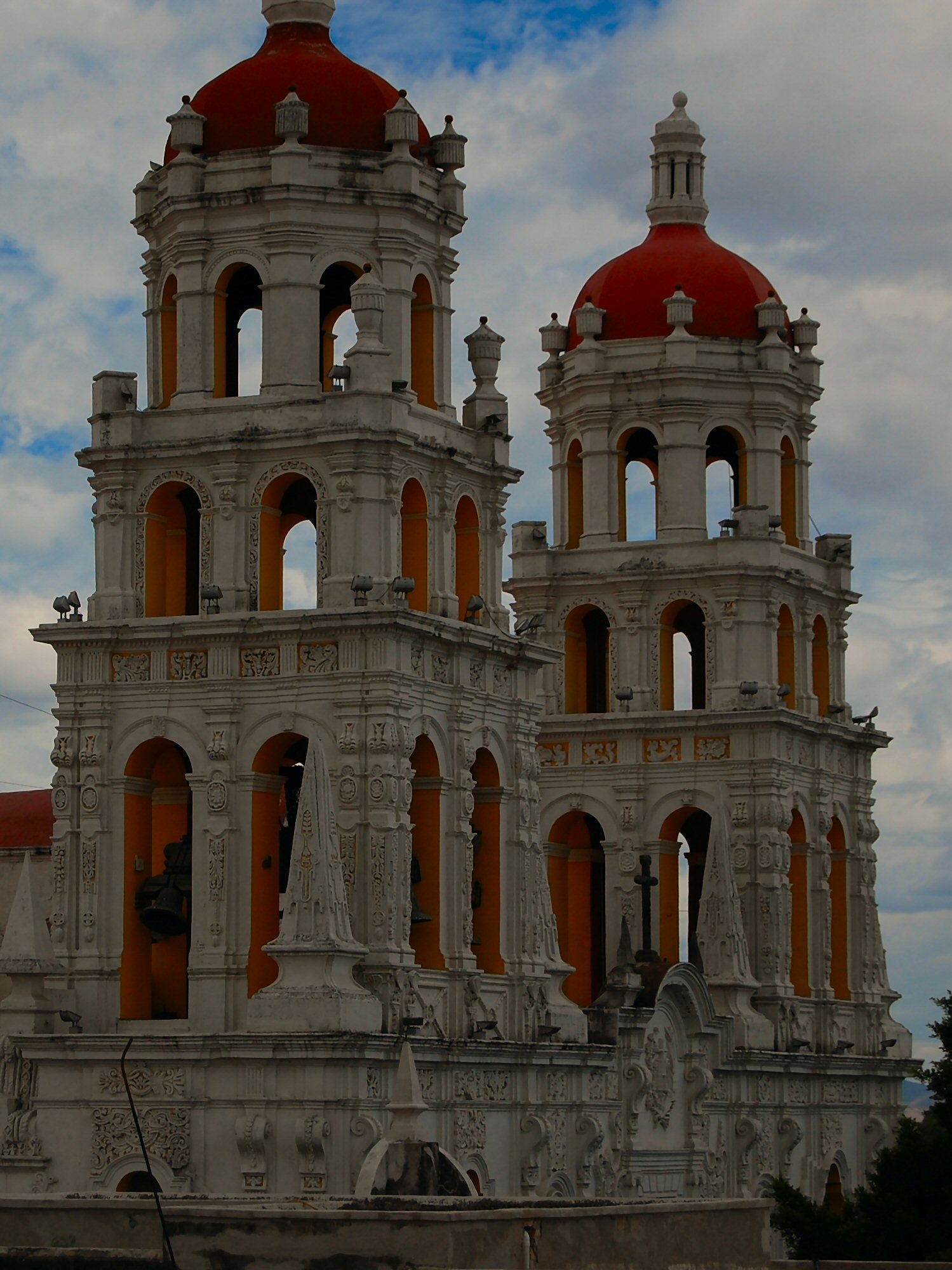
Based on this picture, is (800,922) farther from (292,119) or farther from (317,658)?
(292,119)

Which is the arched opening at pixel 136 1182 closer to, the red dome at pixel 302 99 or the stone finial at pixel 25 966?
the stone finial at pixel 25 966

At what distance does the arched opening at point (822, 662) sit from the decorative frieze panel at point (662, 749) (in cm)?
404

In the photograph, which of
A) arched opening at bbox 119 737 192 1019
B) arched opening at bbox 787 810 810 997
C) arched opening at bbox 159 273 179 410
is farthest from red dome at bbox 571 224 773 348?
arched opening at bbox 119 737 192 1019

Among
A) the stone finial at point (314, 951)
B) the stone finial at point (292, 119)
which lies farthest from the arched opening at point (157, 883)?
the stone finial at point (292, 119)

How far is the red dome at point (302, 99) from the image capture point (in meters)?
46.4

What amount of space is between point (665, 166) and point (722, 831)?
13.6 metres

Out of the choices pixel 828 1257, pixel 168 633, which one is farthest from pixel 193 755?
pixel 828 1257

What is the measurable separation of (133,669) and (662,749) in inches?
586

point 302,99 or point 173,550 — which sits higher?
point 302,99

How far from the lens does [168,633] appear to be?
4453 cm

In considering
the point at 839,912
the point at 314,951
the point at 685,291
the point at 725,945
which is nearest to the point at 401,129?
the point at 314,951

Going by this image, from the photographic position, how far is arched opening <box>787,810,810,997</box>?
5778 cm

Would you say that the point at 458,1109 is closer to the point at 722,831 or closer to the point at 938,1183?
the point at 938,1183

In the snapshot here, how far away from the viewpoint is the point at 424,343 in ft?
155
